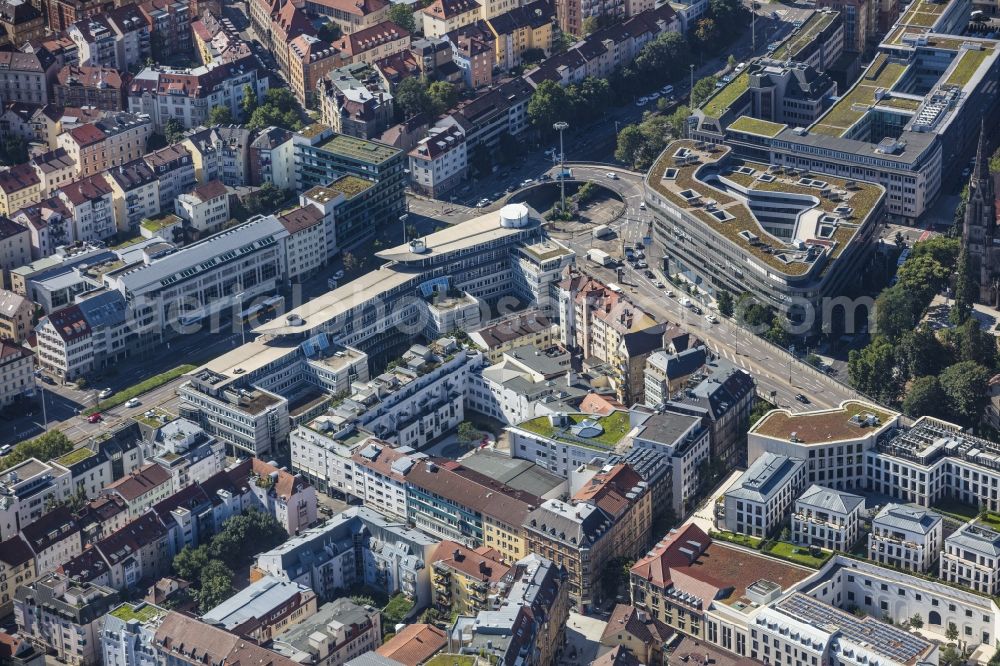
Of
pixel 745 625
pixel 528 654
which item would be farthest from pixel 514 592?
pixel 745 625

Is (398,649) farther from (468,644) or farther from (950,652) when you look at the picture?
→ (950,652)

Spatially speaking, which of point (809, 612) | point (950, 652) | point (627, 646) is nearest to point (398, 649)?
point (627, 646)

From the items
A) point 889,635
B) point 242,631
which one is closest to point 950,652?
point 889,635

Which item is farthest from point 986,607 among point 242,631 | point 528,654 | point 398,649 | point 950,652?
point 242,631

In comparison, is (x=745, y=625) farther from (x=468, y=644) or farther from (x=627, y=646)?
(x=468, y=644)

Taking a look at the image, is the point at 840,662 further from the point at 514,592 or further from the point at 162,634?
the point at 162,634

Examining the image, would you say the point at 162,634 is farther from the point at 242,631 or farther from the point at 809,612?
the point at 809,612
